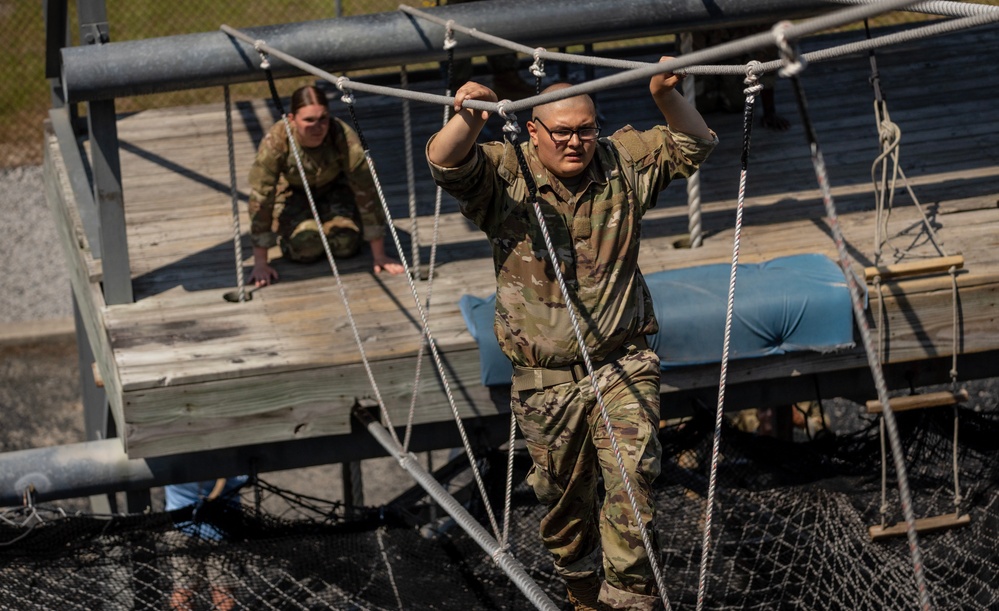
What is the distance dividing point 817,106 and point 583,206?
4.28m

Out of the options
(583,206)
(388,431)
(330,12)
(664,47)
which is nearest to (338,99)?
(664,47)

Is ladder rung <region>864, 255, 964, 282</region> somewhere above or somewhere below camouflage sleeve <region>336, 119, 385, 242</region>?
below

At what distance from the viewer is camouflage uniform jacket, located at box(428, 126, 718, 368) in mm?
3871

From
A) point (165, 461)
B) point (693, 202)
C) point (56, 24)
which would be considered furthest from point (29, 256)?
point (693, 202)

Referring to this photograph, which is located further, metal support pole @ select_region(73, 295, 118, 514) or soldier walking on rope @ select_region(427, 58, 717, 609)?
metal support pole @ select_region(73, 295, 118, 514)

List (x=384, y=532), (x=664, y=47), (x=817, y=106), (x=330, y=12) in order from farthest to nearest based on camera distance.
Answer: (x=330, y=12)
(x=664, y=47)
(x=817, y=106)
(x=384, y=532)

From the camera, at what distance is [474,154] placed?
372cm

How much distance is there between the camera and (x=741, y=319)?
534 cm

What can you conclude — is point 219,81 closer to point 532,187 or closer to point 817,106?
point 532,187

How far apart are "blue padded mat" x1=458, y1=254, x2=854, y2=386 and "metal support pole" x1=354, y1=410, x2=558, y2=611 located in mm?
467

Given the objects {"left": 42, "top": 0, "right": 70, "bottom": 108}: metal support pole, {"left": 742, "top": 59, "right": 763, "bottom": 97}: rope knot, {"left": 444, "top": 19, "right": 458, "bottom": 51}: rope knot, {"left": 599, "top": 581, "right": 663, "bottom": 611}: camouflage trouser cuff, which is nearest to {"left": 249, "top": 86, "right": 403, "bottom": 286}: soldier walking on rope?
{"left": 444, "top": 19, "right": 458, "bottom": 51}: rope knot

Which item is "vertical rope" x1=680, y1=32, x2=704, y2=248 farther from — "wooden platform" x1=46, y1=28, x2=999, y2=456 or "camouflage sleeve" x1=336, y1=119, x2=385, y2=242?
"camouflage sleeve" x1=336, y1=119, x2=385, y2=242

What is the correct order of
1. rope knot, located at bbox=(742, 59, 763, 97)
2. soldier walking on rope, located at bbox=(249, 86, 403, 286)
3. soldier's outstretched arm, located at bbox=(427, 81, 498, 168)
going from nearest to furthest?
rope knot, located at bbox=(742, 59, 763, 97) < soldier's outstretched arm, located at bbox=(427, 81, 498, 168) < soldier walking on rope, located at bbox=(249, 86, 403, 286)

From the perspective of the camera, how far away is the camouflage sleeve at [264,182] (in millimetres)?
5875
